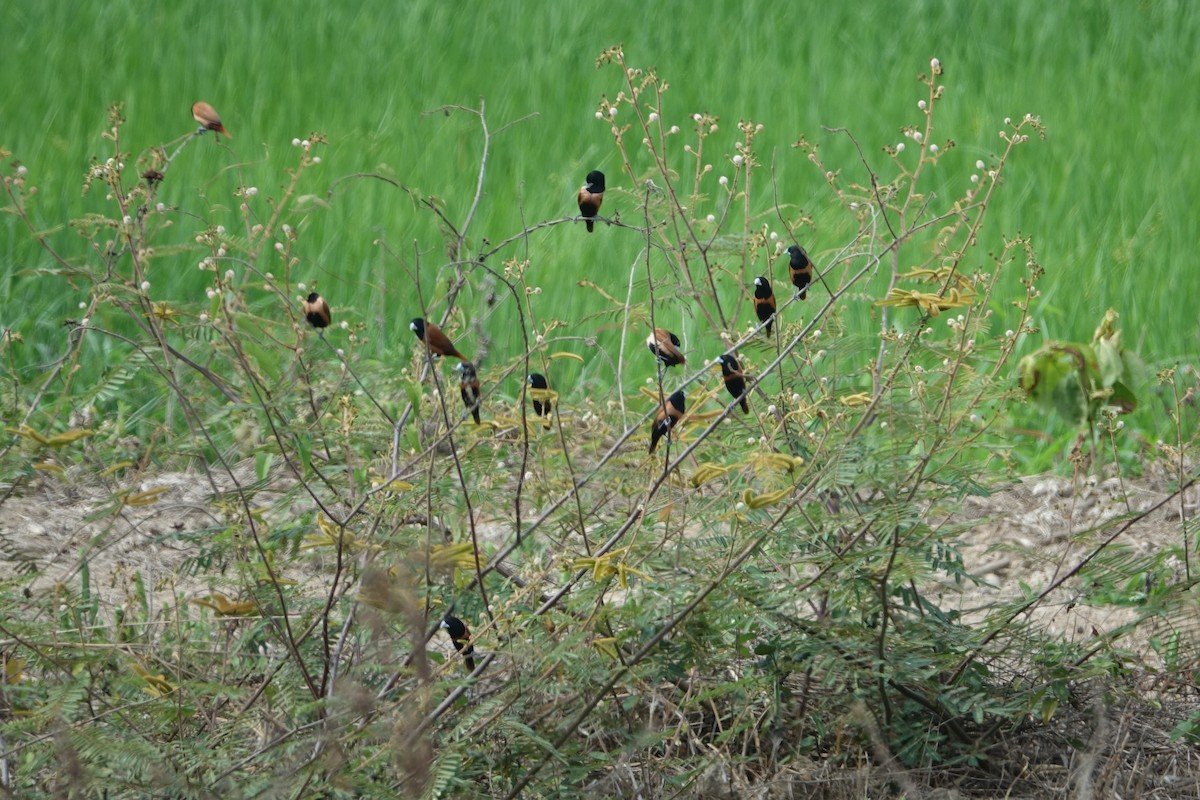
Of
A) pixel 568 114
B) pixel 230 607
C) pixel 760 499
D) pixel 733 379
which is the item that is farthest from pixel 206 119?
pixel 568 114

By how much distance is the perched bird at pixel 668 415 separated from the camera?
7.56 feet

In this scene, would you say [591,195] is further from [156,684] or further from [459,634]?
[156,684]

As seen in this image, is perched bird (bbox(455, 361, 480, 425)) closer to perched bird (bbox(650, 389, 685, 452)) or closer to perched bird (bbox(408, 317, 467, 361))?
perched bird (bbox(408, 317, 467, 361))

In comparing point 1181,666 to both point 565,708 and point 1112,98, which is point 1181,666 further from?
point 1112,98

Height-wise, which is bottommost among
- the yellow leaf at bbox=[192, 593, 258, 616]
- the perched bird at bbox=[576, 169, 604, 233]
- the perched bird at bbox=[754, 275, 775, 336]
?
the yellow leaf at bbox=[192, 593, 258, 616]

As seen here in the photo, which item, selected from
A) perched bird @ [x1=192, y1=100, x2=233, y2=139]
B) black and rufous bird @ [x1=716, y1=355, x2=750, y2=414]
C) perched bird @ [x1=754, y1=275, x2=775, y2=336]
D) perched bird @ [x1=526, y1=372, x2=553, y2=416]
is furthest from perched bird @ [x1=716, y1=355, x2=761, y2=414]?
perched bird @ [x1=192, y1=100, x2=233, y2=139]

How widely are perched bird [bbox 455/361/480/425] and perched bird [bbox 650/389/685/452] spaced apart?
306 mm

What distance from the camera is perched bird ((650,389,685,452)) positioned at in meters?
2.30

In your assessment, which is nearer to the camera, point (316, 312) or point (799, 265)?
A: point (316, 312)

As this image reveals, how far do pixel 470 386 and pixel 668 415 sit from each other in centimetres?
36

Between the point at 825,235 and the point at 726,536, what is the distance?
11.1 feet

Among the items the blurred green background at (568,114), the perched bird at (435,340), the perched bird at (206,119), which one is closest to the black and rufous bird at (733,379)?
the perched bird at (435,340)

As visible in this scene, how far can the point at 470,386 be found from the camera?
2.43m

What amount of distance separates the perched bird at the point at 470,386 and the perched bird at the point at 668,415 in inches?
12.1
